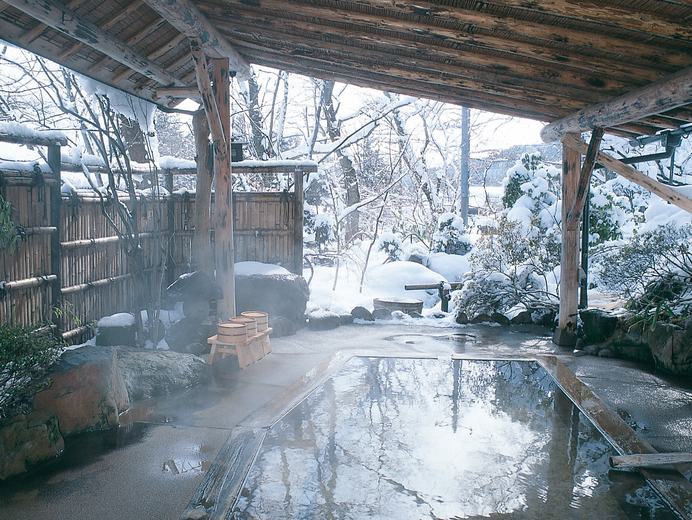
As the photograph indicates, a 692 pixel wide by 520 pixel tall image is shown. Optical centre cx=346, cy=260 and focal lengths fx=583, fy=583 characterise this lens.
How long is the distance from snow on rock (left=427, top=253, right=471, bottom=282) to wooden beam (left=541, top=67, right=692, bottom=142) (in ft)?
17.5

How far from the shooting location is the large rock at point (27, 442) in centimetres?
363

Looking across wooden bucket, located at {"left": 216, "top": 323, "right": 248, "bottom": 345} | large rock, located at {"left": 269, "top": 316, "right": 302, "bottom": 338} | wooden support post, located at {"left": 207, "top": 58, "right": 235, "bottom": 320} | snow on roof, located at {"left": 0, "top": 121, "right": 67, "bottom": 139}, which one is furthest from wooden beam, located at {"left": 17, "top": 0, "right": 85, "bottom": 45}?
large rock, located at {"left": 269, "top": 316, "right": 302, "bottom": 338}

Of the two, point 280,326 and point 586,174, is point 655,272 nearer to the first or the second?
point 586,174

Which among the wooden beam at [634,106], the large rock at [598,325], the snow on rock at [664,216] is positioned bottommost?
the large rock at [598,325]

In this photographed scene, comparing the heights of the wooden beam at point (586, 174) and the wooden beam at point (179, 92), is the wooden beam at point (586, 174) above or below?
below

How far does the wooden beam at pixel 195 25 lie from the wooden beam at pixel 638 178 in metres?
4.21

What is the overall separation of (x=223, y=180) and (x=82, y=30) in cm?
214

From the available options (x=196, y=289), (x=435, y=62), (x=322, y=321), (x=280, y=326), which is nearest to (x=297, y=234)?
(x=322, y=321)

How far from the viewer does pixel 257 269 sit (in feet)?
27.9

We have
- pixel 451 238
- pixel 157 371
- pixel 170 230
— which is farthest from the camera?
pixel 451 238

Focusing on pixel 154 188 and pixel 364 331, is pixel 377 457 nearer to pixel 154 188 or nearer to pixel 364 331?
pixel 364 331

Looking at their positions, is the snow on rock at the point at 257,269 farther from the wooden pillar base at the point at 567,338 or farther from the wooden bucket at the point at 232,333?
the wooden pillar base at the point at 567,338

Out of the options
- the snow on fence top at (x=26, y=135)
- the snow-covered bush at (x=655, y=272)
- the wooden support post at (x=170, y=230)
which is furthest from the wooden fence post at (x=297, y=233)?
the snow-covered bush at (x=655, y=272)

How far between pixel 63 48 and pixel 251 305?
397 cm
